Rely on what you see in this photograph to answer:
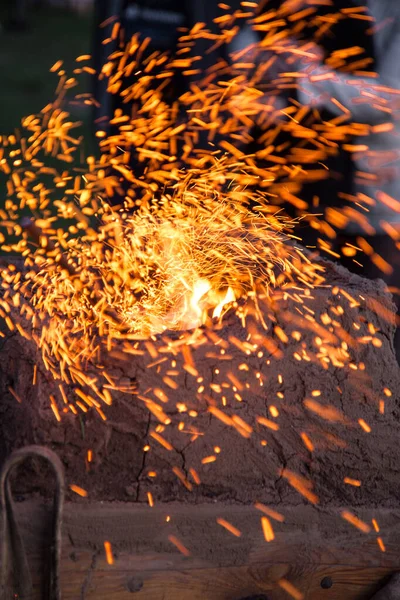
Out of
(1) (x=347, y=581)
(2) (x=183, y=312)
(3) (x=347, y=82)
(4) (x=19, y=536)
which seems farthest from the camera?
(3) (x=347, y=82)

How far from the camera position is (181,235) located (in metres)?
2.47

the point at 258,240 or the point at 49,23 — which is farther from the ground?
the point at 258,240

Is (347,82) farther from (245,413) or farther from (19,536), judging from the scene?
(19,536)

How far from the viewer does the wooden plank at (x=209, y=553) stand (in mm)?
2055

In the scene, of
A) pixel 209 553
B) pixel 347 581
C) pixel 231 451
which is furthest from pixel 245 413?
pixel 347 581

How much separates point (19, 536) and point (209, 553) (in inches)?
19.7

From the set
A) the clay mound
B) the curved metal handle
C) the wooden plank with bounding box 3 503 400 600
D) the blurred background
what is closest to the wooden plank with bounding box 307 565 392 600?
the wooden plank with bounding box 3 503 400 600

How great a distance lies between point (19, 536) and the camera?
1.95 meters

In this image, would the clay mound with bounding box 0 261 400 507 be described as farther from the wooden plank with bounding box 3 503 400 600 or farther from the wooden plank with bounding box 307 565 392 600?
the wooden plank with bounding box 307 565 392 600

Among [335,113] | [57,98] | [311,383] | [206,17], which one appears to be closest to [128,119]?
[206,17]

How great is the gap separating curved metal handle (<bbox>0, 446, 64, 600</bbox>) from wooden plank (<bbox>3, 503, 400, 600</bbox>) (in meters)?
0.05

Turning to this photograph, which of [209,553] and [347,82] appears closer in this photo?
[209,553]

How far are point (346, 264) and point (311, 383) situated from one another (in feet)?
4.63

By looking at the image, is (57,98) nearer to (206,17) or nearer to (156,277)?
(206,17)
